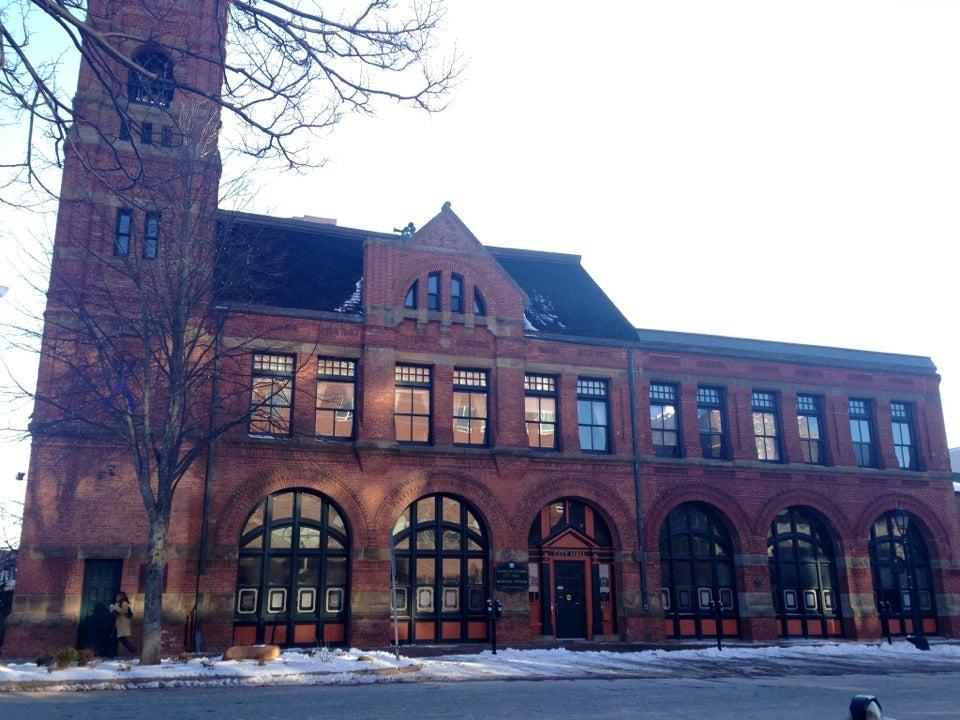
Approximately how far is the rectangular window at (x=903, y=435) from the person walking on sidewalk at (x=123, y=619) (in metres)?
26.0

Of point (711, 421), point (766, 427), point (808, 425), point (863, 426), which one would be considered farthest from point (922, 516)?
point (711, 421)

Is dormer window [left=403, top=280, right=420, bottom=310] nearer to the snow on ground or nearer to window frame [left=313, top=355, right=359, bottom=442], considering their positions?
window frame [left=313, top=355, right=359, bottom=442]

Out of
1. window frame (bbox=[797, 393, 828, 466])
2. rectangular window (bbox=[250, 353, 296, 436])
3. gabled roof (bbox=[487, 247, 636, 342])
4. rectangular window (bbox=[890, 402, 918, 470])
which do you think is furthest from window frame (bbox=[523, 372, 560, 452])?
rectangular window (bbox=[890, 402, 918, 470])

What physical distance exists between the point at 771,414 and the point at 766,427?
55 centimetres

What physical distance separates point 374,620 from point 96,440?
8.64m

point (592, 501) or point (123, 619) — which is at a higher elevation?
point (592, 501)

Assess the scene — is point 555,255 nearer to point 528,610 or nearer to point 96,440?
point 528,610

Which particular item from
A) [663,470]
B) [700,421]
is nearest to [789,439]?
[700,421]

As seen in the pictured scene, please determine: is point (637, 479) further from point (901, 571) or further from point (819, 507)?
point (901, 571)

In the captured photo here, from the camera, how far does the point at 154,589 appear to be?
17328 millimetres

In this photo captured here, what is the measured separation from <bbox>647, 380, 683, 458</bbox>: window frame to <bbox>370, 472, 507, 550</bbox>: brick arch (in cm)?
622

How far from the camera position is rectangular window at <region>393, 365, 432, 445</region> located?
79.8 ft

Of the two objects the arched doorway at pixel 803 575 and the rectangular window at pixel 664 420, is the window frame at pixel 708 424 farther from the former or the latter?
the arched doorway at pixel 803 575

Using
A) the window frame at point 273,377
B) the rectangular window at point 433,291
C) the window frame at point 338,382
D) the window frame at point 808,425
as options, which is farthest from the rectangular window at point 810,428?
the window frame at point 273,377
